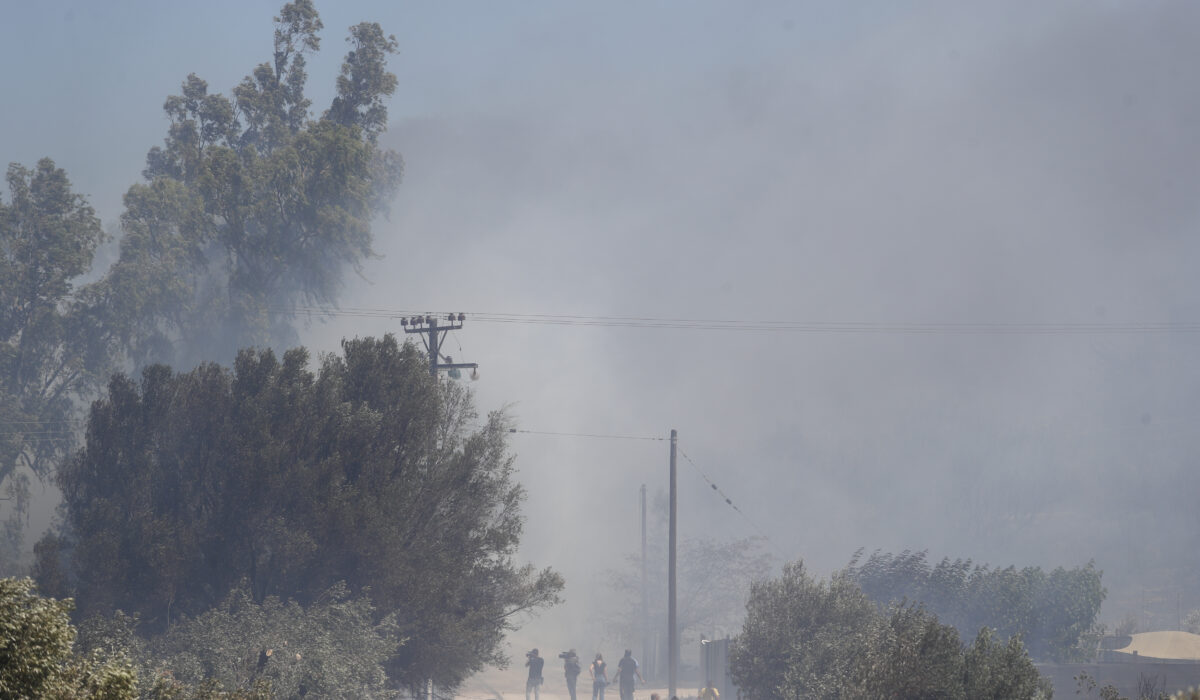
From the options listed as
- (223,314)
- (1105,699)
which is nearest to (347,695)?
(1105,699)

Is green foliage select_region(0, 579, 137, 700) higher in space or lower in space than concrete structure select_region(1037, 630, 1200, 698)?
higher

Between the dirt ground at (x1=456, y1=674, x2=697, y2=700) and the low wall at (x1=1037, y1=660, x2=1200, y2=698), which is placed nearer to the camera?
the low wall at (x1=1037, y1=660, x2=1200, y2=698)

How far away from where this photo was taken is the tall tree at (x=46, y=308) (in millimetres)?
56500

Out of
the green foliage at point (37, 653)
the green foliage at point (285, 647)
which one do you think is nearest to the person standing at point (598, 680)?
the green foliage at point (285, 647)

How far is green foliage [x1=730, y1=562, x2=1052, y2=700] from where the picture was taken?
44.8 ft

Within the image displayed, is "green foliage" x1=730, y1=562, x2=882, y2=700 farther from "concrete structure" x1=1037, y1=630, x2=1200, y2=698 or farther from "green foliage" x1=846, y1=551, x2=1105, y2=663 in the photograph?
"green foliage" x1=846, y1=551, x2=1105, y2=663

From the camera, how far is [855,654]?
18.1 m

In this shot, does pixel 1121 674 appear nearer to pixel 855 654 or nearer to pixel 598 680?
pixel 598 680

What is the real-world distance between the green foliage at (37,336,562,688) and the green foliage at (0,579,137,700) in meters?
18.6

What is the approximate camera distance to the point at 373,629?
2319 centimetres

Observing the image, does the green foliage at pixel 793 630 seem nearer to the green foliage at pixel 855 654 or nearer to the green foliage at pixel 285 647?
the green foliage at pixel 855 654

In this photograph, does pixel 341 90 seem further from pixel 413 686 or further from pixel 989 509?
pixel 989 509

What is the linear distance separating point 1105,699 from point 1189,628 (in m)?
64.2

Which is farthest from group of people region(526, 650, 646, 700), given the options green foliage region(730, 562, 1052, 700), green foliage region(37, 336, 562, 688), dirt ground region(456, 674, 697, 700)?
A: green foliage region(730, 562, 1052, 700)
